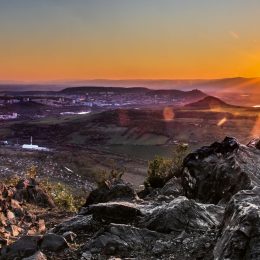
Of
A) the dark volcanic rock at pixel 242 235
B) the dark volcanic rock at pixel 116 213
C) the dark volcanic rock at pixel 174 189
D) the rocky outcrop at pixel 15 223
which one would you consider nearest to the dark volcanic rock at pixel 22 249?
the rocky outcrop at pixel 15 223

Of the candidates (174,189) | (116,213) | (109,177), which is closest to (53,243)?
(116,213)

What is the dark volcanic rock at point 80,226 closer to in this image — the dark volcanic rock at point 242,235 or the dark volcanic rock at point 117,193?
the dark volcanic rock at point 117,193

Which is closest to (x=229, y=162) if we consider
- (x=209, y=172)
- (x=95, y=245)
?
(x=209, y=172)

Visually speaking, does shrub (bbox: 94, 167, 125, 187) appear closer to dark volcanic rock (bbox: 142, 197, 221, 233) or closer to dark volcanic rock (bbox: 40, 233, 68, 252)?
dark volcanic rock (bbox: 142, 197, 221, 233)

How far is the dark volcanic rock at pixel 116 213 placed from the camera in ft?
66.4

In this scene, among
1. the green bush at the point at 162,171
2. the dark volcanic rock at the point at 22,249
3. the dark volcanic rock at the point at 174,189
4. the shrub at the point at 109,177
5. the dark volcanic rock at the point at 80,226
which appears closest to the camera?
the dark volcanic rock at the point at 22,249

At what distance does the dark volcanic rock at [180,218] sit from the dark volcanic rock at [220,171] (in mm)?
4688

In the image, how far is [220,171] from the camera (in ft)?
83.0

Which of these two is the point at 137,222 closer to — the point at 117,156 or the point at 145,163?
the point at 145,163

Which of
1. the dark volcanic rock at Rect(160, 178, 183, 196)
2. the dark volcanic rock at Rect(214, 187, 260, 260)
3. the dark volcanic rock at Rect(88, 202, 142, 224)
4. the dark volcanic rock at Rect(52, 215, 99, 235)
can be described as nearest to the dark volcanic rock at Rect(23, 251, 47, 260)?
the dark volcanic rock at Rect(52, 215, 99, 235)

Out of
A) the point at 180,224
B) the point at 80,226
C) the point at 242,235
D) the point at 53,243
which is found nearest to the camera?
the point at 242,235

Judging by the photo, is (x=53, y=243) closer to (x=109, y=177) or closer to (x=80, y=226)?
(x=80, y=226)

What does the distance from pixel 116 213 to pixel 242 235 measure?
9135mm

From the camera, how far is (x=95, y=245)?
17141 millimetres
